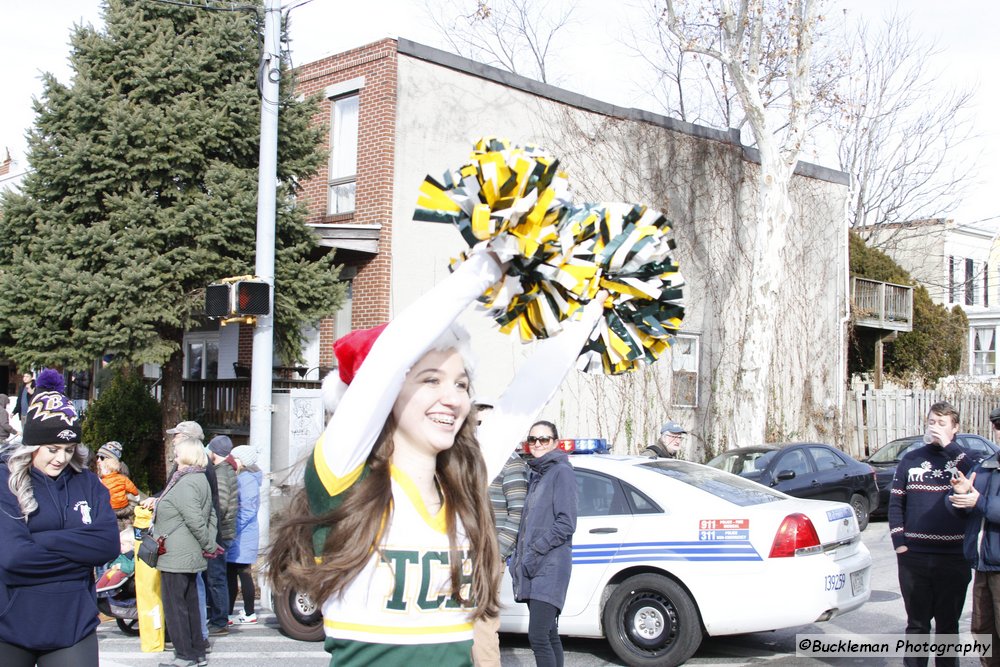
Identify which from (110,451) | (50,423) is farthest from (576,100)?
(50,423)

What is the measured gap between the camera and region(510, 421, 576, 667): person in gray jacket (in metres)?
6.23

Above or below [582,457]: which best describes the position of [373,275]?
above

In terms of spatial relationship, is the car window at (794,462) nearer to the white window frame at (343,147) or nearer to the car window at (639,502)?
the car window at (639,502)

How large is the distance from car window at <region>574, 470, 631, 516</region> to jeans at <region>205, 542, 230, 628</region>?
3.08m

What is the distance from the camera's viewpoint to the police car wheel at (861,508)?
49.1 feet

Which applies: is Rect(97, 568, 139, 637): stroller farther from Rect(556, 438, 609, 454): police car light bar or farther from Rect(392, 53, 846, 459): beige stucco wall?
Rect(392, 53, 846, 459): beige stucco wall

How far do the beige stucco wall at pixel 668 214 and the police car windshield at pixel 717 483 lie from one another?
7532mm

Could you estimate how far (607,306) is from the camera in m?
2.60

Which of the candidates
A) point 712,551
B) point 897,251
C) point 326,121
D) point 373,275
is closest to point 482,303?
point 712,551

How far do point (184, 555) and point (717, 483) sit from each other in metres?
3.98

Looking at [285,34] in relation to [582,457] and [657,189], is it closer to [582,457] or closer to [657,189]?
[582,457]

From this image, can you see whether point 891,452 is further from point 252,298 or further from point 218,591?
point 218,591

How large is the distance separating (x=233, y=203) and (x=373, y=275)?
10.5ft

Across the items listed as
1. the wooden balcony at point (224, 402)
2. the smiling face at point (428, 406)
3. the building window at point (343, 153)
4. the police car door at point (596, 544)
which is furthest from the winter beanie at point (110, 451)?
the smiling face at point (428, 406)
